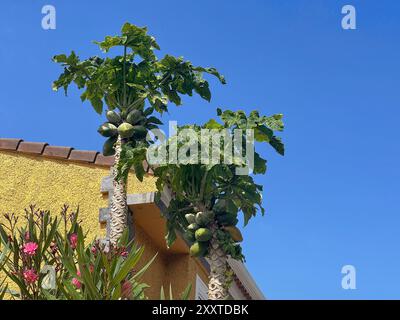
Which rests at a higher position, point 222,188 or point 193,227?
point 222,188

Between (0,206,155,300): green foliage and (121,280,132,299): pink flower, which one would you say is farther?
(121,280,132,299): pink flower

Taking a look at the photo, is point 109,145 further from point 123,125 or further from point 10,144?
point 10,144

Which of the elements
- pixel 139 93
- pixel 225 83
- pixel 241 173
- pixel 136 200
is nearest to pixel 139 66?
pixel 139 93

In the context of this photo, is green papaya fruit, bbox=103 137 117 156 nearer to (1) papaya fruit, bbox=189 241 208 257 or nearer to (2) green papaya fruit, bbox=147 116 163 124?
(2) green papaya fruit, bbox=147 116 163 124

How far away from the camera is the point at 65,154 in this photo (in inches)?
600

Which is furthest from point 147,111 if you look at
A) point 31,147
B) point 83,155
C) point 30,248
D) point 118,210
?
point 30,248

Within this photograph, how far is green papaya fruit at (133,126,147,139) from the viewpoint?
12281 millimetres

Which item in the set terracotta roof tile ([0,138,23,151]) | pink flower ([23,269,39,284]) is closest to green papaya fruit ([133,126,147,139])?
terracotta roof tile ([0,138,23,151])

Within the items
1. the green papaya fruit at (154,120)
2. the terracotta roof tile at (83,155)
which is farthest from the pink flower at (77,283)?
the terracotta roof tile at (83,155)

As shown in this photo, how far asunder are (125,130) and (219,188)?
250cm

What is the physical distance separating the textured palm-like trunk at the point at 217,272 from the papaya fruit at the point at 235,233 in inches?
12.5

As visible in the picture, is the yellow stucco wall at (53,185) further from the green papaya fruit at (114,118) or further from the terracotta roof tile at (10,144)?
the green papaya fruit at (114,118)

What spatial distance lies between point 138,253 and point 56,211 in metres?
7.88

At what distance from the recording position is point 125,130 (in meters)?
12.1
